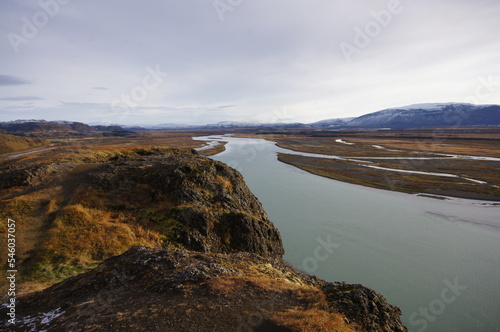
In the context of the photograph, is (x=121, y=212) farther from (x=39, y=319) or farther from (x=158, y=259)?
(x=39, y=319)

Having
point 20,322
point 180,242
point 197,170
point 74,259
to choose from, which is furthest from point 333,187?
point 20,322

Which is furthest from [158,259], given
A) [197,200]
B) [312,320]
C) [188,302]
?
[197,200]

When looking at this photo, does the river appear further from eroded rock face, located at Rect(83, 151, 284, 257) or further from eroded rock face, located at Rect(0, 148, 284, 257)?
eroded rock face, located at Rect(0, 148, 284, 257)

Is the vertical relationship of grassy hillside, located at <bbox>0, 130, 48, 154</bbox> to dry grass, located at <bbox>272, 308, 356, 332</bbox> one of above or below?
above

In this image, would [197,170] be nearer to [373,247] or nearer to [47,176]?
[47,176]

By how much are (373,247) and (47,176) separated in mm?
43752
